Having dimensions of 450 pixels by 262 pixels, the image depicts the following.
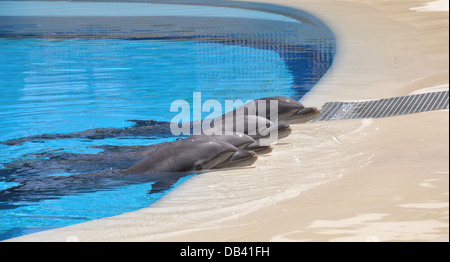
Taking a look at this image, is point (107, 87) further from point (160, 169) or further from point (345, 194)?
point (345, 194)

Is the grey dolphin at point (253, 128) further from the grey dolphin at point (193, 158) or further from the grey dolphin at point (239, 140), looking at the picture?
the grey dolphin at point (193, 158)

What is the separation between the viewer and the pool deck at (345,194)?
2822 millimetres

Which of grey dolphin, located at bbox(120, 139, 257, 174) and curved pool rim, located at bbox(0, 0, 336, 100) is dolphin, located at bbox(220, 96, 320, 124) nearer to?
grey dolphin, located at bbox(120, 139, 257, 174)

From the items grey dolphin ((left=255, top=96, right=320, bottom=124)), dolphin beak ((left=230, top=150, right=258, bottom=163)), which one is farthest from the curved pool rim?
dolphin beak ((left=230, top=150, right=258, bottom=163))

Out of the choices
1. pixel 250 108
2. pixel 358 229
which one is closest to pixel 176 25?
pixel 250 108

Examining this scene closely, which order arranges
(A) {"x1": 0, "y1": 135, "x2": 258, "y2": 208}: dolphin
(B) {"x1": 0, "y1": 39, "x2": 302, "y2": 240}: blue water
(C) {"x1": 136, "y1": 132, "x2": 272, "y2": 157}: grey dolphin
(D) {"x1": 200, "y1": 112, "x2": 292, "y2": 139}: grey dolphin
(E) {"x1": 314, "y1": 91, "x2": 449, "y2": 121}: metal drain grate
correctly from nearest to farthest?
(B) {"x1": 0, "y1": 39, "x2": 302, "y2": 240}: blue water → (A) {"x1": 0, "y1": 135, "x2": 258, "y2": 208}: dolphin → (C) {"x1": 136, "y1": 132, "x2": 272, "y2": 157}: grey dolphin → (D) {"x1": 200, "y1": 112, "x2": 292, "y2": 139}: grey dolphin → (E) {"x1": 314, "y1": 91, "x2": 449, "y2": 121}: metal drain grate

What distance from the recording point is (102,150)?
5211 mm

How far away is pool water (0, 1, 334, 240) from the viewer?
13.0 ft

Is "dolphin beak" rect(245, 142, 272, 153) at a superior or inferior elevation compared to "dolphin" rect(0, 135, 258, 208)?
superior

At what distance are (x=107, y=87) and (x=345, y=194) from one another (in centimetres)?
520

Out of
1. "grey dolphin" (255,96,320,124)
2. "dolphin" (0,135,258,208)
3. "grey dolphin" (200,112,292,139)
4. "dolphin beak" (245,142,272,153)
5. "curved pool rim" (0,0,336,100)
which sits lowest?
"dolphin" (0,135,258,208)

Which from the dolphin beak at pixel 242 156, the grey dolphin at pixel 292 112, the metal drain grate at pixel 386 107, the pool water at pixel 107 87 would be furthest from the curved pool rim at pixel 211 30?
the dolphin beak at pixel 242 156

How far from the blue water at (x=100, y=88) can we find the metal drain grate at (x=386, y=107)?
1.46 meters

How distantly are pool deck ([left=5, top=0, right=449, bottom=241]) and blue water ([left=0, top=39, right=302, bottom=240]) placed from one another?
45 centimetres
